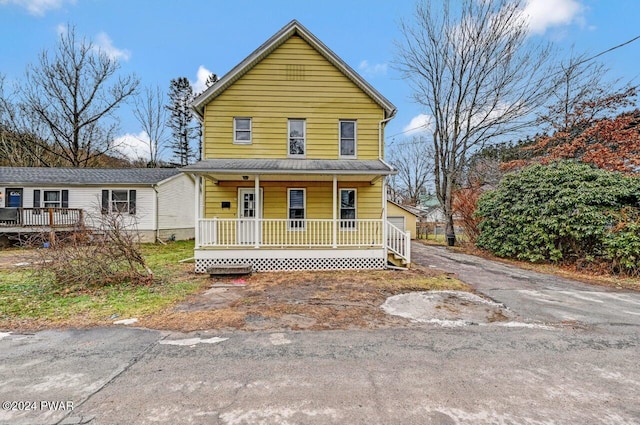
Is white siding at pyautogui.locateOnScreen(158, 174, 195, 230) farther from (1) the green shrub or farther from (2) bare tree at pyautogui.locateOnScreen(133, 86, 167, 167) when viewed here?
(1) the green shrub

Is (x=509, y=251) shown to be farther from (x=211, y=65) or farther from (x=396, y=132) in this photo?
(x=211, y=65)

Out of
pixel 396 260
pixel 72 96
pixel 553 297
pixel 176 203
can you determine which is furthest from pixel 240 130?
pixel 72 96

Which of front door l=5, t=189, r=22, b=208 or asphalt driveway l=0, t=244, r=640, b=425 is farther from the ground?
front door l=5, t=189, r=22, b=208

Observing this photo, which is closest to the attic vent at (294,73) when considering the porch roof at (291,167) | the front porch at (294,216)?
the porch roof at (291,167)

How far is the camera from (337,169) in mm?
9383

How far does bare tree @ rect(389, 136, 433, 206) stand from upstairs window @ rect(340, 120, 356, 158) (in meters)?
27.9

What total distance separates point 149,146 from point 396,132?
25516 mm

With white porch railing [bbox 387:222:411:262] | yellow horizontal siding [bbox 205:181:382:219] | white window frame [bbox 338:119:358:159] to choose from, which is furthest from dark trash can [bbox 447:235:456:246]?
white window frame [bbox 338:119:358:159]

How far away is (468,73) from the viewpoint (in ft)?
58.4

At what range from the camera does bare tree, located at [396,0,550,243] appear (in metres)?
16.8

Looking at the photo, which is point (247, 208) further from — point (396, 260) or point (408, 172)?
point (408, 172)

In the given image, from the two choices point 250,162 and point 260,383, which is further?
point 250,162

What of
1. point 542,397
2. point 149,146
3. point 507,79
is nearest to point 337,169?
point 542,397

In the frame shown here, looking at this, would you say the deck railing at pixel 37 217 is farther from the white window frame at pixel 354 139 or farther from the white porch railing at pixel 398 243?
the white porch railing at pixel 398 243
